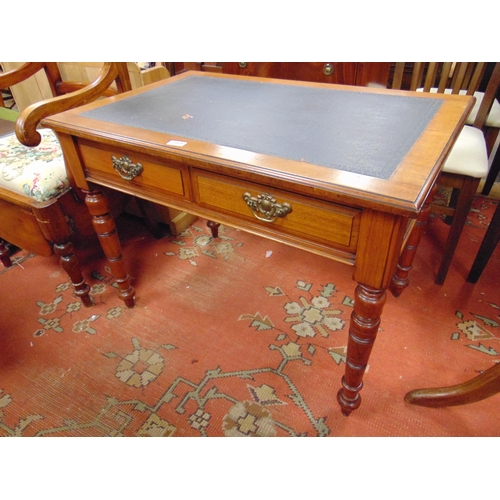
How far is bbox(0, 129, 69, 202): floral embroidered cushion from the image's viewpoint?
3.73 ft

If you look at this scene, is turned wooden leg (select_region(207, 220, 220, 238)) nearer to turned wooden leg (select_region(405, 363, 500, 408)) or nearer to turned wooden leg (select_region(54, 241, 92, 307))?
turned wooden leg (select_region(54, 241, 92, 307))

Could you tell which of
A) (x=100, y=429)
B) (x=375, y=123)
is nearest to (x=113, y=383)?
(x=100, y=429)

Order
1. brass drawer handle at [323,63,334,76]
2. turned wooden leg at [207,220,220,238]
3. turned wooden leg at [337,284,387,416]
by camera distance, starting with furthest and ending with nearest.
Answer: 1. turned wooden leg at [207,220,220,238]
2. brass drawer handle at [323,63,334,76]
3. turned wooden leg at [337,284,387,416]

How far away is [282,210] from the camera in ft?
2.42

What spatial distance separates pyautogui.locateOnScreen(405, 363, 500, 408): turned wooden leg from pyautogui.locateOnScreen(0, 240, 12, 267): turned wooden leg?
1662 millimetres

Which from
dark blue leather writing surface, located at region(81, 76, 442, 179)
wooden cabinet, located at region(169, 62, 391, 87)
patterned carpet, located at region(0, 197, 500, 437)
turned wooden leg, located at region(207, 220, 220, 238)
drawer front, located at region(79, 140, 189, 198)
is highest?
dark blue leather writing surface, located at region(81, 76, 442, 179)

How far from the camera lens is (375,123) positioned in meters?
0.83

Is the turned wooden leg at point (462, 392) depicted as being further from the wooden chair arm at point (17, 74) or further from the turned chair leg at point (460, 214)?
the wooden chair arm at point (17, 74)

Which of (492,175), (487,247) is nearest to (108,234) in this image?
(487,247)

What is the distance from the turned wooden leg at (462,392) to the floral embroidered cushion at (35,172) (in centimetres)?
125

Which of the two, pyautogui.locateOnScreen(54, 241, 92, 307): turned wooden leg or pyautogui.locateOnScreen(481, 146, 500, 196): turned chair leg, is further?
pyautogui.locateOnScreen(481, 146, 500, 196): turned chair leg

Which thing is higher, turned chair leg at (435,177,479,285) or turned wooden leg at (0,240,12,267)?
turned chair leg at (435,177,479,285)

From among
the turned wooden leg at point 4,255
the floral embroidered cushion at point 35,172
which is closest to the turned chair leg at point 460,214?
the floral embroidered cushion at point 35,172

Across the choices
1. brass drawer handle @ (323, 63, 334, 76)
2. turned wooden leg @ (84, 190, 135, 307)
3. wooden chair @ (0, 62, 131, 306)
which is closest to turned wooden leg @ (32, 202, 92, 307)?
wooden chair @ (0, 62, 131, 306)
